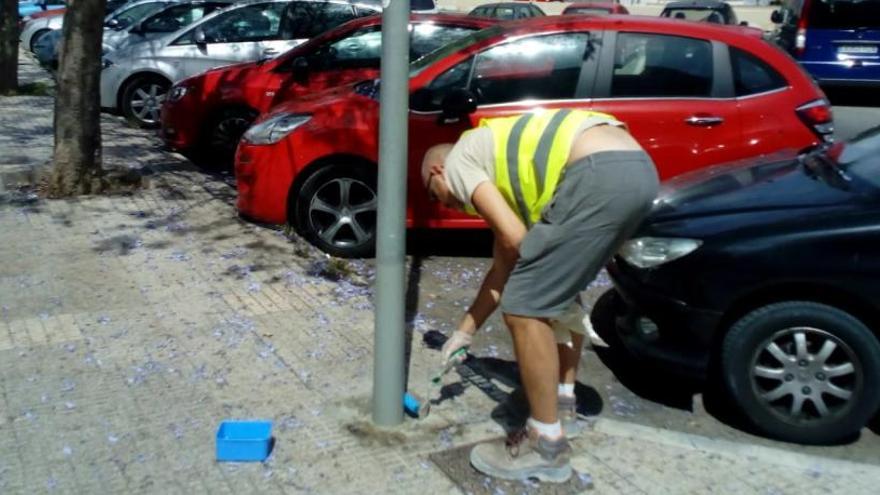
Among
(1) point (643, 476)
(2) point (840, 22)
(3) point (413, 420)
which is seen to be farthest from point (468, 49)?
(2) point (840, 22)

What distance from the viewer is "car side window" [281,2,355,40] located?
1207cm

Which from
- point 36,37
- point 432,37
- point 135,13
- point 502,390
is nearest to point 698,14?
point 135,13

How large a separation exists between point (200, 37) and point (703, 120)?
7399 millimetres

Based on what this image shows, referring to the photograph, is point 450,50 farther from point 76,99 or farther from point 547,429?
point 547,429

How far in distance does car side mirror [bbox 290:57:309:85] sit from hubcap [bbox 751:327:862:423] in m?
6.16

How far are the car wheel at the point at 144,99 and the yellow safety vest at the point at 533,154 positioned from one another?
31.4 ft

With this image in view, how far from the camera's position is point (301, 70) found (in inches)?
380

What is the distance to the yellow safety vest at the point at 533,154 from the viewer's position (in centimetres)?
381

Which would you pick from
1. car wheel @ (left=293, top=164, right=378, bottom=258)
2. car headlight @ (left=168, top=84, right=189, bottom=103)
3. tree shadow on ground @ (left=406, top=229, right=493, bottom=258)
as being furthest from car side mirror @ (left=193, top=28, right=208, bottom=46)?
car wheel @ (left=293, top=164, right=378, bottom=258)

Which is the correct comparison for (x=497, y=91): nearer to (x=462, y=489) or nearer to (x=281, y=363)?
(x=281, y=363)

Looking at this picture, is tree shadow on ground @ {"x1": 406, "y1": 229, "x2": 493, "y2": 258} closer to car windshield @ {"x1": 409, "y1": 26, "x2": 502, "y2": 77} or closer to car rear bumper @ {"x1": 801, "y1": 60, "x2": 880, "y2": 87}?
car windshield @ {"x1": 409, "y1": 26, "x2": 502, "y2": 77}

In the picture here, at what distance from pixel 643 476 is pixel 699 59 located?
3756 mm

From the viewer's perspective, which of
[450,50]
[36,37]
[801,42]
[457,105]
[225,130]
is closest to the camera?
[457,105]

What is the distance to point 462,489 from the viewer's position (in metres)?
3.93
